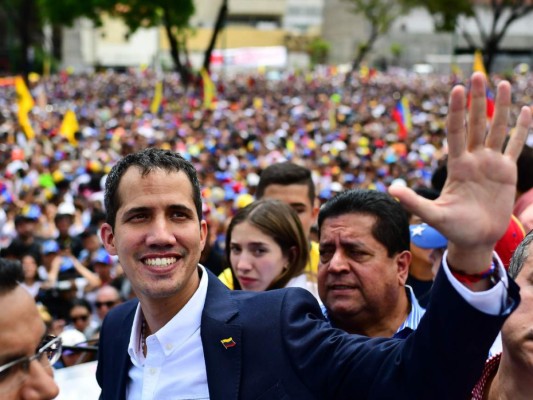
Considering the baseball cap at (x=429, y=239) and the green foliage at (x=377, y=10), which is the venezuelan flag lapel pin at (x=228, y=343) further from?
the green foliage at (x=377, y=10)

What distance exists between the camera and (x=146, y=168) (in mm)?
2422

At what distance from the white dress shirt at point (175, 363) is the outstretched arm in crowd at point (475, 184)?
91 cm

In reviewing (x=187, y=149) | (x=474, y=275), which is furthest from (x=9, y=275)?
(x=187, y=149)

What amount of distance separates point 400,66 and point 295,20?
16.9 m

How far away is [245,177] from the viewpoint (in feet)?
46.4

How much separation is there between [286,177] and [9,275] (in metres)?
3.57

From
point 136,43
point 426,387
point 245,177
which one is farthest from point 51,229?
point 136,43

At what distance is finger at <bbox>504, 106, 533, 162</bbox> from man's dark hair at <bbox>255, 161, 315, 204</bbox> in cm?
362

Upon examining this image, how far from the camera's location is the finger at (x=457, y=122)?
1.68 m

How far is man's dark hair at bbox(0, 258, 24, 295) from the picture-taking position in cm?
188

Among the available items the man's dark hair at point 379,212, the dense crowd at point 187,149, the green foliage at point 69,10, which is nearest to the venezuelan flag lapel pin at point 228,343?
the man's dark hair at point 379,212

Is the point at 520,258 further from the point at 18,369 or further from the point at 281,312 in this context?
the point at 18,369

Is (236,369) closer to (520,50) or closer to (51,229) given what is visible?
(51,229)

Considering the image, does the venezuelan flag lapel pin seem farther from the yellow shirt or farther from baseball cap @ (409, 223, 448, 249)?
the yellow shirt
